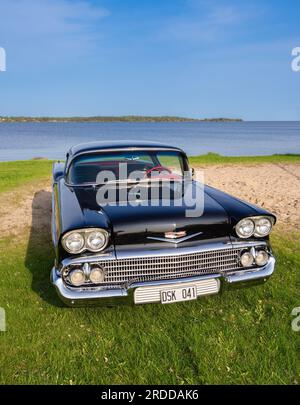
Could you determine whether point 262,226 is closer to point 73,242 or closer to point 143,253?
point 143,253

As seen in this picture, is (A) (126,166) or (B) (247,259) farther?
(A) (126,166)

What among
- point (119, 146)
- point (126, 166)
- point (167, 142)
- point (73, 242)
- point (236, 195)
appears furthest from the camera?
point (167, 142)

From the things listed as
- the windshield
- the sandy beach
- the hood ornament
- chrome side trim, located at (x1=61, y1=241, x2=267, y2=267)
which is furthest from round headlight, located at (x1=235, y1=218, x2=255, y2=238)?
the sandy beach

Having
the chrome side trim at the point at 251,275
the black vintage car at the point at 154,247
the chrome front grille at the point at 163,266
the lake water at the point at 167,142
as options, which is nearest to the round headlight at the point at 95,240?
the black vintage car at the point at 154,247

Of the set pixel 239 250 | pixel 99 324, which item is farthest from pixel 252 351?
pixel 99 324

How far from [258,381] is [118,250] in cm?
153

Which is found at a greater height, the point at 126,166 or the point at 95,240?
the point at 126,166

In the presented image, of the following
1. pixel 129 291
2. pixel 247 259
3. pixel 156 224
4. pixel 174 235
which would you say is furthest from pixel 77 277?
pixel 247 259

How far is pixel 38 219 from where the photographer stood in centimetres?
704

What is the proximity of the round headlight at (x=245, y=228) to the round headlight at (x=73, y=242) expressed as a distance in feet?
4.98

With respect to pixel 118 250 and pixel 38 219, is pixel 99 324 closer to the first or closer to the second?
pixel 118 250

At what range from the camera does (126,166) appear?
15.8 ft

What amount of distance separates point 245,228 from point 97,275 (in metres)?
1.51
